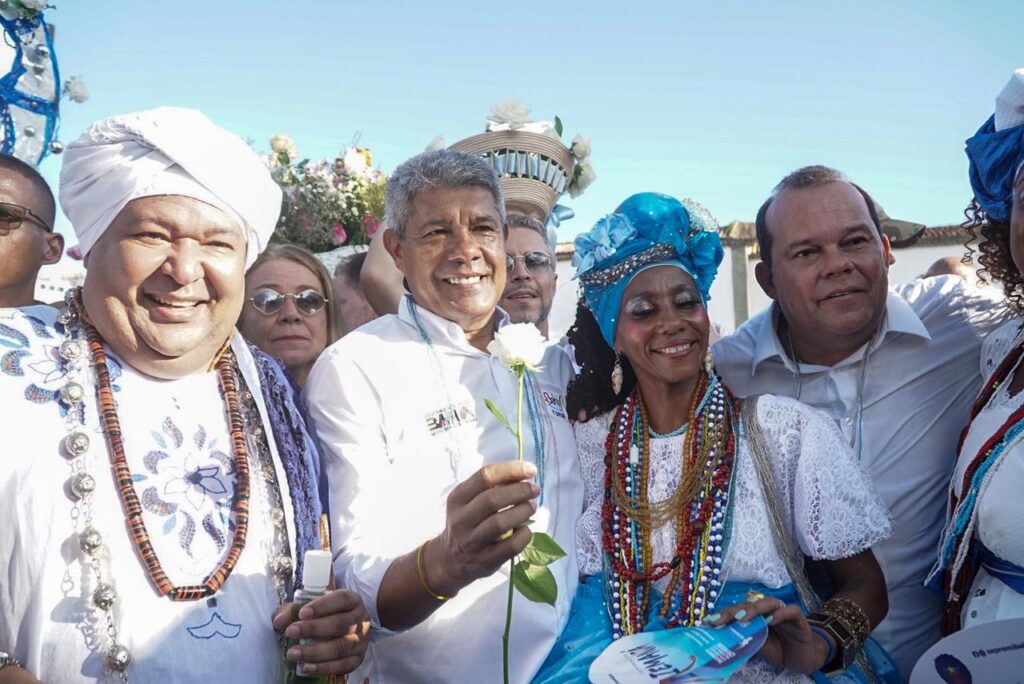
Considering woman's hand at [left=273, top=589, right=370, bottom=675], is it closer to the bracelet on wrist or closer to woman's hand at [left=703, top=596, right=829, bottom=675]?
the bracelet on wrist

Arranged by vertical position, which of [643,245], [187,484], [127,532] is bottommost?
[127,532]

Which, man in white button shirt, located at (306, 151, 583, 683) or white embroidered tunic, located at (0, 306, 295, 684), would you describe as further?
man in white button shirt, located at (306, 151, 583, 683)

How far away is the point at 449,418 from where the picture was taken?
10.7ft

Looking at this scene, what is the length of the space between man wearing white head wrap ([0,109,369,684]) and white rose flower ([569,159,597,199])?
3037 mm

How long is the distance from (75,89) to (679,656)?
14.0ft

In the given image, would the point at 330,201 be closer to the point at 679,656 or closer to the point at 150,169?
the point at 150,169

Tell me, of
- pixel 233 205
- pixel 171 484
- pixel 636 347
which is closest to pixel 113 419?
pixel 171 484

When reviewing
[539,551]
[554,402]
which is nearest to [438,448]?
[554,402]

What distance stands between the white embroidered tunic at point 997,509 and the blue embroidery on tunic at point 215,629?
219 centimetres

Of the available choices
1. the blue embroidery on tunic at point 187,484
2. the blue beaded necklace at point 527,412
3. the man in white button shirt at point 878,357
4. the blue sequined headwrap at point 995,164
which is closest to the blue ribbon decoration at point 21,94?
the blue beaded necklace at point 527,412

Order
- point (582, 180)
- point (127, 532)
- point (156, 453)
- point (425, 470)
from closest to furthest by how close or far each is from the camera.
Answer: point (127, 532) → point (156, 453) → point (425, 470) → point (582, 180)

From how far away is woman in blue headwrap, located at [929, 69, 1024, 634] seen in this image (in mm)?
2729

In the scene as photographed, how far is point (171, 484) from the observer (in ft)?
8.11

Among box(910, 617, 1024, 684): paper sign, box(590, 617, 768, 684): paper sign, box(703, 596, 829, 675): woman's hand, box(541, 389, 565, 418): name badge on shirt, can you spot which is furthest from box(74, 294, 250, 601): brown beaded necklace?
box(910, 617, 1024, 684): paper sign
